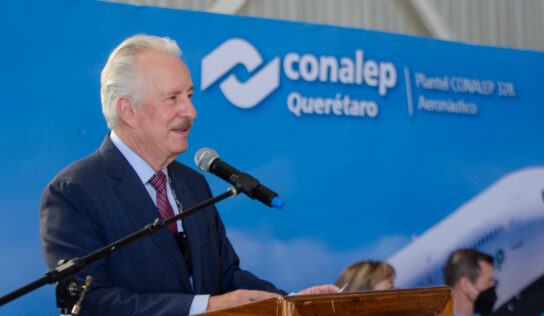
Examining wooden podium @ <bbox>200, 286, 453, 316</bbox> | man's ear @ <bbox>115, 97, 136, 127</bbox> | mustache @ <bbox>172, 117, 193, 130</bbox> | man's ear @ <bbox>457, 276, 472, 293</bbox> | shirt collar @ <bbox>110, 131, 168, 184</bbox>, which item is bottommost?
man's ear @ <bbox>457, 276, 472, 293</bbox>

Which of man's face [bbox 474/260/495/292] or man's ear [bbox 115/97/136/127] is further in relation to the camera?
man's face [bbox 474/260/495/292]

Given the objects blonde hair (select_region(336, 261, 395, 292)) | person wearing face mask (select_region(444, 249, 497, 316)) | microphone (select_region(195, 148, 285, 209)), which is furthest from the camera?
person wearing face mask (select_region(444, 249, 497, 316))

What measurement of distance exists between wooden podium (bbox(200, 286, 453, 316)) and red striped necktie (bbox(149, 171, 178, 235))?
816 mm

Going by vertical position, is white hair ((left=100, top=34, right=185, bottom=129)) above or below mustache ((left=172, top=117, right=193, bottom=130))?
above

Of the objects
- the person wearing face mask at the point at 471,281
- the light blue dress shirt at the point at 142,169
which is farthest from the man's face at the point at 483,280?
the light blue dress shirt at the point at 142,169

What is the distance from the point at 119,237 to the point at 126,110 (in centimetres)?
50

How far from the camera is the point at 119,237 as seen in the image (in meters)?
2.18

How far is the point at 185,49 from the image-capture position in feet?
12.4

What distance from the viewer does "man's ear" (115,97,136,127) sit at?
2408 mm

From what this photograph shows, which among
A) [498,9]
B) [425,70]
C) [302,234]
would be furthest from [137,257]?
[498,9]

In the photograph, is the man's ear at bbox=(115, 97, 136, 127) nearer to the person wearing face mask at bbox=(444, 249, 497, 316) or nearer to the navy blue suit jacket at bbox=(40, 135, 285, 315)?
the navy blue suit jacket at bbox=(40, 135, 285, 315)

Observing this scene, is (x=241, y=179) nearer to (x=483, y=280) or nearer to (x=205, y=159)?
(x=205, y=159)

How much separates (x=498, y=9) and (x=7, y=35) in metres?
4.00

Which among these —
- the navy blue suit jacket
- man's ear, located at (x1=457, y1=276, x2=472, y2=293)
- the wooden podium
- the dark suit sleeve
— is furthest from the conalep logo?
the wooden podium
